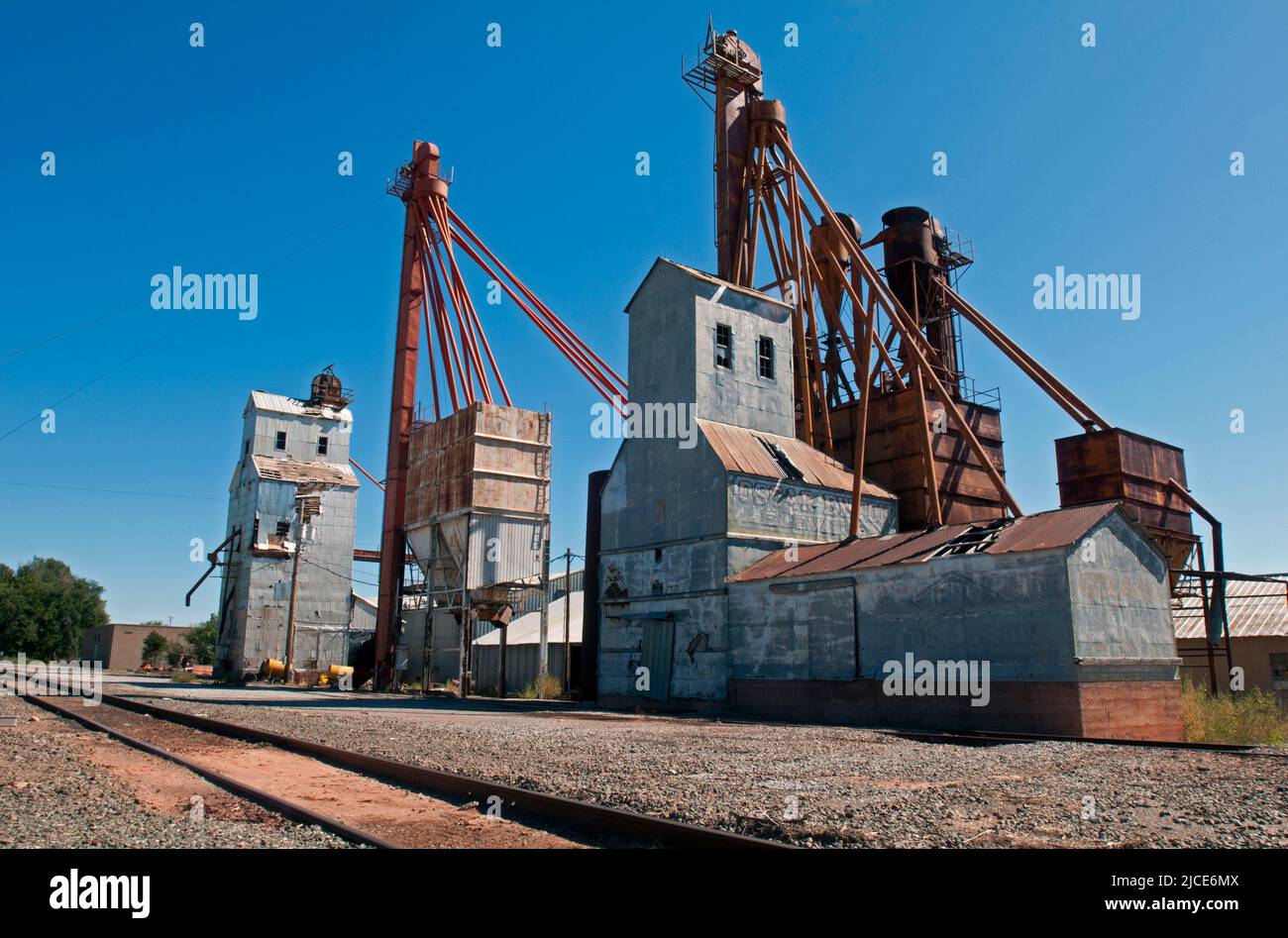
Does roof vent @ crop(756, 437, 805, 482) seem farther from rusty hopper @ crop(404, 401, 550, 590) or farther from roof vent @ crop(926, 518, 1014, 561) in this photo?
rusty hopper @ crop(404, 401, 550, 590)

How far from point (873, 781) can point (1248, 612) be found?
26.0m

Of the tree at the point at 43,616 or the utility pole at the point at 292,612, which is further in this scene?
the tree at the point at 43,616

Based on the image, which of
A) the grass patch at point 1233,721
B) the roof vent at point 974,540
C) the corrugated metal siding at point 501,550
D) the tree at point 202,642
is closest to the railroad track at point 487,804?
the roof vent at point 974,540

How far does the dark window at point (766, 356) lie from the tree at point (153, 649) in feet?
239

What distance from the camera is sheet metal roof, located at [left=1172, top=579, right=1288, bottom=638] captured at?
27391mm

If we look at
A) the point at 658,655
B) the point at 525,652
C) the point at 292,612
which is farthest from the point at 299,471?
the point at 658,655

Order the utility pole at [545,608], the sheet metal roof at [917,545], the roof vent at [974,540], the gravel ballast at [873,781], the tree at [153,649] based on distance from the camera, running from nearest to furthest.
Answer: the gravel ballast at [873,781] < the sheet metal roof at [917,545] < the roof vent at [974,540] < the utility pole at [545,608] < the tree at [153,649]

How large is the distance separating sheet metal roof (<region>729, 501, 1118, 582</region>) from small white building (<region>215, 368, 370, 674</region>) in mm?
29421

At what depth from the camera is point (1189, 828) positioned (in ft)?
22.9

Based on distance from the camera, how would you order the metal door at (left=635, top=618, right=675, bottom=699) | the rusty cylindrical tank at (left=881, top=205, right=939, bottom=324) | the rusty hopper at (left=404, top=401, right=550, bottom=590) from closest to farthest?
1. the metal door at (left=635, top=618, right=675, bottom=699)
2. the rusty hopper at (left=404, top=401, right=550, bottom=590)
3. the rusty cylindrical tank at (left=881, top=205, right=939, bottom=324)

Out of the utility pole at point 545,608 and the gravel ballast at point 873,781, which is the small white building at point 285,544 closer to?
the utility pole at point 545,608

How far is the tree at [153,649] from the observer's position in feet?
263

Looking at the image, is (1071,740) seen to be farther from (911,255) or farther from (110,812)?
(911,255)

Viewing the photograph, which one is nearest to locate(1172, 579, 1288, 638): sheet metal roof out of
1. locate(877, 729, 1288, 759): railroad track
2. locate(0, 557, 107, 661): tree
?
locate(877, 729, 1288, 759): railroad track
